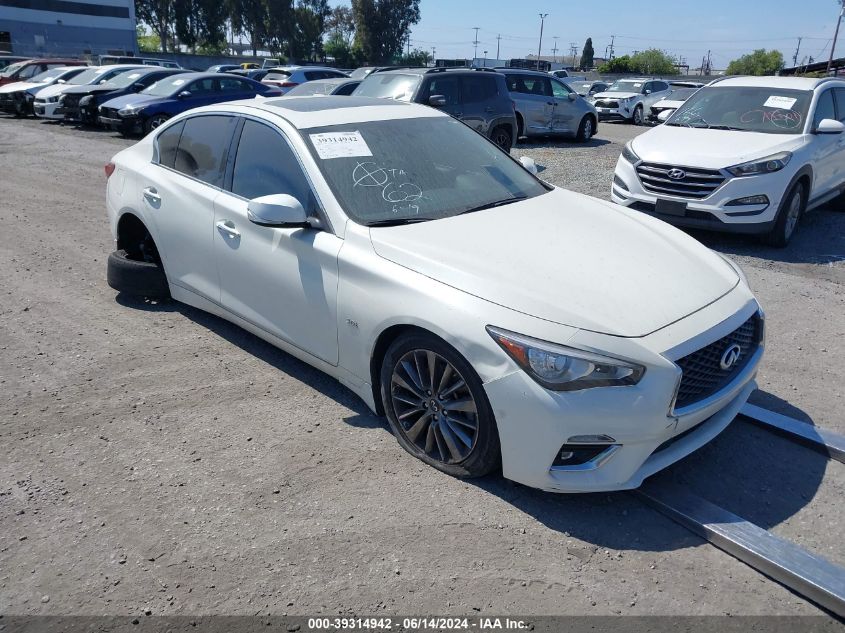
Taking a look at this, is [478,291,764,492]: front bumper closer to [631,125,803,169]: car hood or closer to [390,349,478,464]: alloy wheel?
[390,349,478,464]: alloy wheel

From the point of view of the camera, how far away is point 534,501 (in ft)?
10.7

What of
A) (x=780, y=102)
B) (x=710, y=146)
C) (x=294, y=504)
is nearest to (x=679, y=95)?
(x=780, y=102)

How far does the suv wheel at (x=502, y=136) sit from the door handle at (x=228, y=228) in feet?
30.6

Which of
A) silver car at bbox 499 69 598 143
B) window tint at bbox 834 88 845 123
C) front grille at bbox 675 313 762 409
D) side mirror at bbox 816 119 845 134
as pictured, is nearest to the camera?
front grille at bbox 675 313 762 409

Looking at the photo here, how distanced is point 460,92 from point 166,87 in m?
8.57

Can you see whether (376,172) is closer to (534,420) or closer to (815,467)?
(534,420)

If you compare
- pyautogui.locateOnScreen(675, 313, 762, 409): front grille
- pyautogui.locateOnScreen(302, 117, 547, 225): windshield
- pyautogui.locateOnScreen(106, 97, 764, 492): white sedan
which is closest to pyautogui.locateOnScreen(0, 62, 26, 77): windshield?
pyautogui.locateOnScreen(106, 97, 764, 492): white sedan

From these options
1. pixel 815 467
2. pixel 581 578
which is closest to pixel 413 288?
pixel 581 578

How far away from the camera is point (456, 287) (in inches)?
125

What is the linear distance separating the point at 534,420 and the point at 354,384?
1.20 meters

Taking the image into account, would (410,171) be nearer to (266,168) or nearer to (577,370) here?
(266,168)

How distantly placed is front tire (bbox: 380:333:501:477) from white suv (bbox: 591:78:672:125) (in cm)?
2273

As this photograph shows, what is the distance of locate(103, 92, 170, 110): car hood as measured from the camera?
16.4 meters

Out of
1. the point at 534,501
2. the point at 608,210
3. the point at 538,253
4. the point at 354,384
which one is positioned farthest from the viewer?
the point at 608,210
